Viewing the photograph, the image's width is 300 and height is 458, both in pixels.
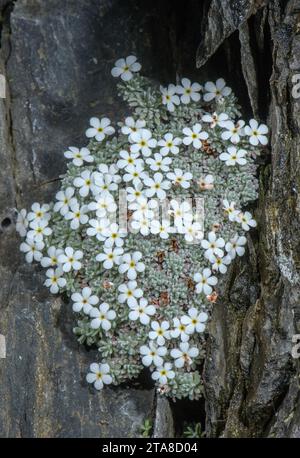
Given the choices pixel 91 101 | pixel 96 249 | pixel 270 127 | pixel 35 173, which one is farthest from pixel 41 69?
pixel 270 127

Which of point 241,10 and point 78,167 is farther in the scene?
point 78,167

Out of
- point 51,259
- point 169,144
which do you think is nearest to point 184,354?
point 51,259

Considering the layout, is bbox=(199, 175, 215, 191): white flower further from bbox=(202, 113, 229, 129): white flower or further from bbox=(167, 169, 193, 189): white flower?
bbox=(202, 113, 229, 129): white flower

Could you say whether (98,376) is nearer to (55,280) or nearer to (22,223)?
(55,280)

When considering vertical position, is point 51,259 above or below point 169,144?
below

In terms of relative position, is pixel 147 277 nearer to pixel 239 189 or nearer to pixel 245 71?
pixel 239 189

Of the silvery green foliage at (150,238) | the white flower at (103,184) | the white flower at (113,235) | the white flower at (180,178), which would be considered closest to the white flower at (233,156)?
the silvery green foliage at (150,238)
